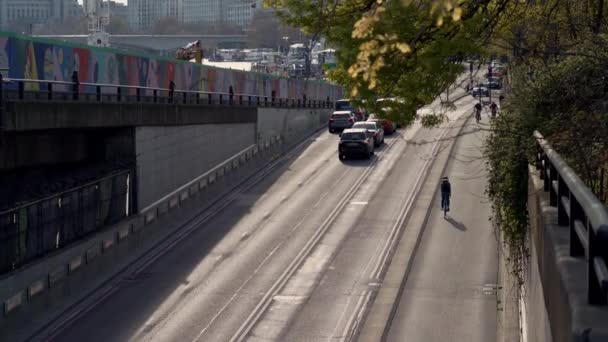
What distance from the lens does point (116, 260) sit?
28359 millimetres

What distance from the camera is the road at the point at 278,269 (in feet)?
71.4

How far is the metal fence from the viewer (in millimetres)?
23141

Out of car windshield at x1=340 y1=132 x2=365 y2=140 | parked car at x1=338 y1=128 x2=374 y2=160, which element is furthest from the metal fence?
car windshield at x1=340 y1=132 x2=365 y2=140

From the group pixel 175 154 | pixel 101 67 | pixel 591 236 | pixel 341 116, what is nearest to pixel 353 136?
pixel 341 116

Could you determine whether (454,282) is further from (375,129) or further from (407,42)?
(375,129)

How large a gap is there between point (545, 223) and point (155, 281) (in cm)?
1975

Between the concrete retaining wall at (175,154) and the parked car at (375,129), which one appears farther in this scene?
the parked car at (375,129)

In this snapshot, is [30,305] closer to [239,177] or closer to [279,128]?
[239,177]

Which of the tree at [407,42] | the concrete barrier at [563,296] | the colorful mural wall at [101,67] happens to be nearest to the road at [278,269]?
the tree at [407,42]

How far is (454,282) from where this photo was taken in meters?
25.9

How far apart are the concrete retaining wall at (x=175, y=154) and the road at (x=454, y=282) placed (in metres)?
10.6

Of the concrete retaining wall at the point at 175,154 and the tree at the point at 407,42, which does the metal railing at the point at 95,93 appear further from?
the tree at the point at 407,42

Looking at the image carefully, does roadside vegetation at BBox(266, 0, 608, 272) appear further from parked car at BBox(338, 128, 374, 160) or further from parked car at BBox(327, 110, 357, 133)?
parked car at BBox(327, 110, 357, 133)

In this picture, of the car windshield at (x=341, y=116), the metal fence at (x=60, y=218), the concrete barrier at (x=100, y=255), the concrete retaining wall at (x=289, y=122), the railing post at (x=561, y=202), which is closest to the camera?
the railing post at (x=561, y=202)
